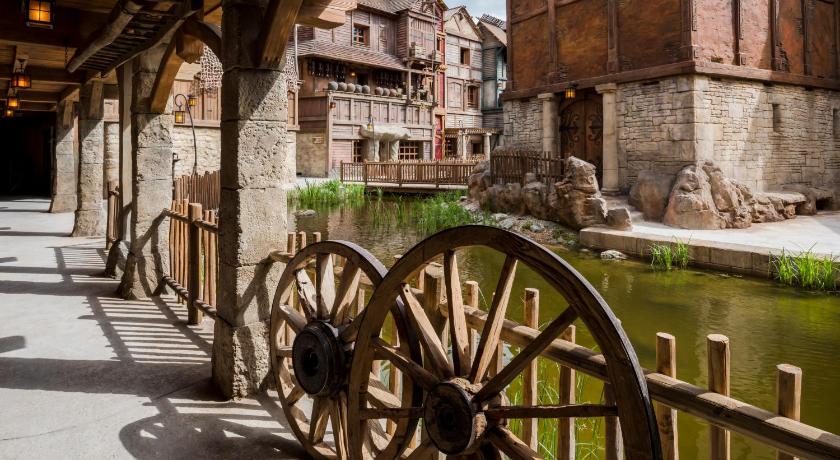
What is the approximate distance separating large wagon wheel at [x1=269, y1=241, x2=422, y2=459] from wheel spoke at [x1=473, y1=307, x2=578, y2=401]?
0.37m

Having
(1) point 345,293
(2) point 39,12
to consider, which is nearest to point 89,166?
(2) point 39,12

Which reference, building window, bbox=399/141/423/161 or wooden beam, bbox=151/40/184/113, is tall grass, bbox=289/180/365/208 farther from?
wooden beam, bbox=151/40/184/113

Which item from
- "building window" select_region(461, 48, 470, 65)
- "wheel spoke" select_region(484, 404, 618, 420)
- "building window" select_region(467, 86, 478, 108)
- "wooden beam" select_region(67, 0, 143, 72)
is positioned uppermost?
"building window" select_region(461, 48, 470, 65)

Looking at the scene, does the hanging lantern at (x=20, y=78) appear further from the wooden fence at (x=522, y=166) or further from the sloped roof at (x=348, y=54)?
the sloped roof at (x=348, y=54)

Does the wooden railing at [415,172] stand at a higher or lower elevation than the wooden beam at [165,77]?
higher

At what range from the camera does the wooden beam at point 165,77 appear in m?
4.66

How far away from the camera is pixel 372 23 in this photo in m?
28.1

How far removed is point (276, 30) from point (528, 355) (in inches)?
88.7

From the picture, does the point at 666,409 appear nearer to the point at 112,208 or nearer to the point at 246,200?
the point at 246,200

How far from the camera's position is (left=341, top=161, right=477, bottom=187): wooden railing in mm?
20000

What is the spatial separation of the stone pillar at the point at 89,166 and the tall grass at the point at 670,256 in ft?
29.1

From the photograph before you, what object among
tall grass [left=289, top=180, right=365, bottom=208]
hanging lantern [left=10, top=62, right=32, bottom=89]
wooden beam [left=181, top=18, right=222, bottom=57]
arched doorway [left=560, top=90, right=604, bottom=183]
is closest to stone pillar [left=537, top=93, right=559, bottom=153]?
arched doorway [left=560, top=90, right=604, bottom=183]

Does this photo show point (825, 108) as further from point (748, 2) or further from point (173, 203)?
point (173, 203)

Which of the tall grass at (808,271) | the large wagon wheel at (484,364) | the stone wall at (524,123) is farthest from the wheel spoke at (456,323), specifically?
the stone wall at (524,123)
